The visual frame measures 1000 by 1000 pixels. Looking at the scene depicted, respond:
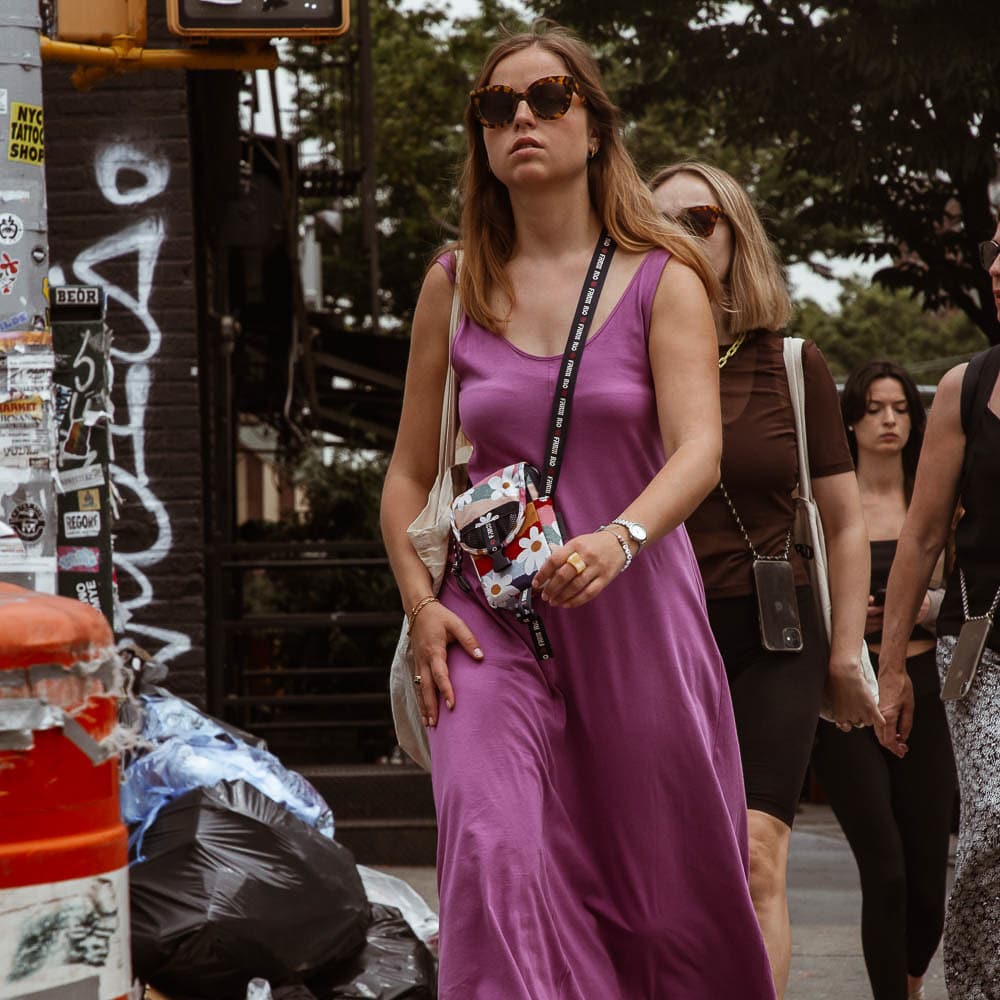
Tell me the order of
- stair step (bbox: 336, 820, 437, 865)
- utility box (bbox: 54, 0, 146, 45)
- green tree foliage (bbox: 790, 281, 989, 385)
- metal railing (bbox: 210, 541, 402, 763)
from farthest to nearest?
green tree foliage (bbox: 790, 281, 989, 385) → metal railing (bbox: 210, 541, 402, 763) → stair step (bbox: 336, 820, 437, 865) → utility box (bbox: 54, 0, 146, 45)

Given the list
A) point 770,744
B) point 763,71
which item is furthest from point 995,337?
point 770,744

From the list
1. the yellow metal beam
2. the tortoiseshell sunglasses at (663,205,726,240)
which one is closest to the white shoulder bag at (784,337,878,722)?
the tortoiseshell sunglasses at (663,205,726,240)

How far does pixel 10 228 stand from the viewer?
14.0ft

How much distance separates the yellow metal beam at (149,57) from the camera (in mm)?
5508

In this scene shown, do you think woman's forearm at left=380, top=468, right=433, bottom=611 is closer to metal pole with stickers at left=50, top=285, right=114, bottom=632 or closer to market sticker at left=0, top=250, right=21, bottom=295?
market sticker at left=0, top=250, right=21, bottom=295

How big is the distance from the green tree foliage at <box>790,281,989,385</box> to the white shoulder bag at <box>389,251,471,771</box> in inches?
1190

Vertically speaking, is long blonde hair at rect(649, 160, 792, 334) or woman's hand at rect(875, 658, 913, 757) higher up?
long blonde hair at rect(649, 160, 792, 334)

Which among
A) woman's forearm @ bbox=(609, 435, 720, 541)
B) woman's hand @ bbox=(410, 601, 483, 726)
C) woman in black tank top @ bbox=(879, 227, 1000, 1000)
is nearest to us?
woman's forearm @ bbox=(609, 435, 720, 541)

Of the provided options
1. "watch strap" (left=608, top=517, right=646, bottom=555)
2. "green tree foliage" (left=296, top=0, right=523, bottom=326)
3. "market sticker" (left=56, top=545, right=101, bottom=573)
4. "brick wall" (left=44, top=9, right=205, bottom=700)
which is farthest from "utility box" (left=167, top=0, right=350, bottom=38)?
"green tree foliage" (left=296, top=0, right=523, bottom=326)

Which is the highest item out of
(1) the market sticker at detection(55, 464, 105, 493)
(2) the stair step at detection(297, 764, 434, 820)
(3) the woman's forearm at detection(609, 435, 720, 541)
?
(3) the woman's forearm at detection(609, 435, 720, 541)

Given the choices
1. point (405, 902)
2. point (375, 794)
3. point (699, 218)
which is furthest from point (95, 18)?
point (375, 794)

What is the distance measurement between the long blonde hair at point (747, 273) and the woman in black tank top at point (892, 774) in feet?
3.50

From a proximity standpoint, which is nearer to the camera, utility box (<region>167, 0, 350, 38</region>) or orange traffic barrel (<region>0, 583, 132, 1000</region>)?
orange traffic barrel (<region>0, 583, 132, 1000</region>)

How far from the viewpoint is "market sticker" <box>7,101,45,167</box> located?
429cm
